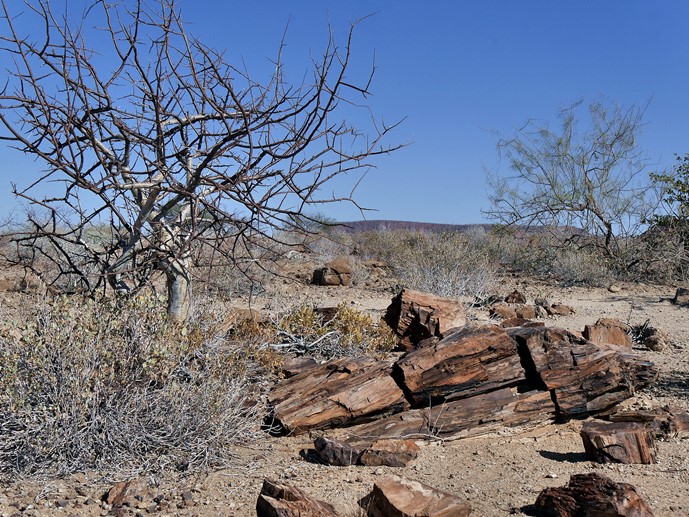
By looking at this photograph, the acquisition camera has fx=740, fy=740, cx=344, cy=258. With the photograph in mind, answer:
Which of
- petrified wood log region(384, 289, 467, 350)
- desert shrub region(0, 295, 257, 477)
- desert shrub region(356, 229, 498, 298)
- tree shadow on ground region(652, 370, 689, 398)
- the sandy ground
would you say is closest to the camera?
the sandy ground

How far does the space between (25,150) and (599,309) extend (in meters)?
10.2

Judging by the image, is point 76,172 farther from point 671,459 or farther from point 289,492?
point 671,459

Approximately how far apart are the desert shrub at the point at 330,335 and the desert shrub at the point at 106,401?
77.5 inches

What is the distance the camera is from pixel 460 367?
5.87m

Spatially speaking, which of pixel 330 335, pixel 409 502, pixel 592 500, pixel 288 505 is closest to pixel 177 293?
pixel 330 335

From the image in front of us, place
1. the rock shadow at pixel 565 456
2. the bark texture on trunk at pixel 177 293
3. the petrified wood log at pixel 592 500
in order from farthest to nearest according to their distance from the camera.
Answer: the bark texture on trunk at pixel 177 293 < the rock shadow at pixel 565 456 < the petrified wood log at pixel 592 500

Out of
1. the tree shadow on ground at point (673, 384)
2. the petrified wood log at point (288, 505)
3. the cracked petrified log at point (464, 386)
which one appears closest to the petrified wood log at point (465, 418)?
the cracked petrified log at point (464, 386)

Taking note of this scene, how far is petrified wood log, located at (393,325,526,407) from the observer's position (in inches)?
229

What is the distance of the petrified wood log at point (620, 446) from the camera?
5051mm

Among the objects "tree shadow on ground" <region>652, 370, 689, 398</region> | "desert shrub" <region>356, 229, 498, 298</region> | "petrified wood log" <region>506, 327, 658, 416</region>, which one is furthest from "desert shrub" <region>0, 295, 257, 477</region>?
"desert shrub" <region>356, 229, 498, 298</region>

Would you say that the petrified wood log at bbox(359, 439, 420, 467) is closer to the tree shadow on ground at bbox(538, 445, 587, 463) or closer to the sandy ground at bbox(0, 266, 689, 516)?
the sandy ground at bbox(0, 266, 689, 516)

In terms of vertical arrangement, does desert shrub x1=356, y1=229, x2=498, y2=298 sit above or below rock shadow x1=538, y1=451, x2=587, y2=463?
above

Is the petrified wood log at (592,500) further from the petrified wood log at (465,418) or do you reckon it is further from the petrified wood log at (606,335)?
the petrified wood log at (606,335)

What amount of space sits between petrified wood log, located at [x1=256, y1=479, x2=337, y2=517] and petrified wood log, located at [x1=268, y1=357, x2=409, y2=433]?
5.55 feet
